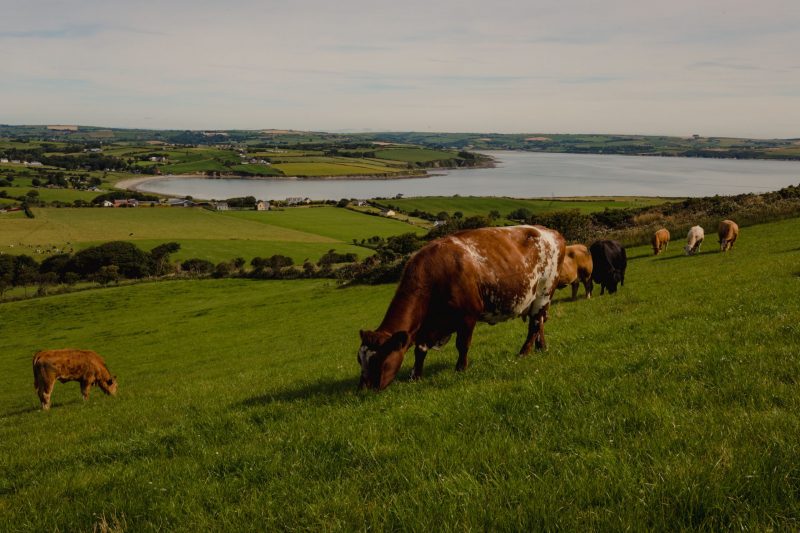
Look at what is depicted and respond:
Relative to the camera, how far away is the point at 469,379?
8.91 m

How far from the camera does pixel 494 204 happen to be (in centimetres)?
15750

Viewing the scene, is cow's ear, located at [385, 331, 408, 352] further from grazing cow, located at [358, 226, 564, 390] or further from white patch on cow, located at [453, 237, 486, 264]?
white patch on cow, located at [453, 237, 486, 264]

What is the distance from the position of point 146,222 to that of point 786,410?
498 feet

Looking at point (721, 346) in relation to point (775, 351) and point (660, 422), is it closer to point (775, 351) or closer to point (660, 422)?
point (775, 351)

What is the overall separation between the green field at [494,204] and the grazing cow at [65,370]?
129 meters

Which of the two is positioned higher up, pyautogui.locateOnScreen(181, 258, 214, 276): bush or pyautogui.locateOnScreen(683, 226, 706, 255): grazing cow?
pyautogui.locateOnScreen(683, 226, 706, 255): grazing cow

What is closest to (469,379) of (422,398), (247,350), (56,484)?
(422,398)

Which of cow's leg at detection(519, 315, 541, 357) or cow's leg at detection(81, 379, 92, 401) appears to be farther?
cow's leg at detection(81, 379, 92, 401)

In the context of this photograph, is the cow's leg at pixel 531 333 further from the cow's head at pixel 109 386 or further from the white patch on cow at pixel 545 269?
the cow's head at pixel 109 386

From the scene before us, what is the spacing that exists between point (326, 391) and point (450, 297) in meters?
3.28

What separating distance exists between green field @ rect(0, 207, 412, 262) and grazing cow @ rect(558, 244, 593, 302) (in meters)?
74.1

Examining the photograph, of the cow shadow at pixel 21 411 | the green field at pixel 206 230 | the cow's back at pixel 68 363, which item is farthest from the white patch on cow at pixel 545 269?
the green field at pixel 206 230

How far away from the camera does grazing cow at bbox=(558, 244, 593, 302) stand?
71.4ft

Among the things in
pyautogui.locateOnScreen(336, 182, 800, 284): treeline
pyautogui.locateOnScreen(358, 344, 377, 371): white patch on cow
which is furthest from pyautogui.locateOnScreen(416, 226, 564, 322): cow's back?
pyautogui.locateOnScreen(336, 182, 800, 284): treeline
